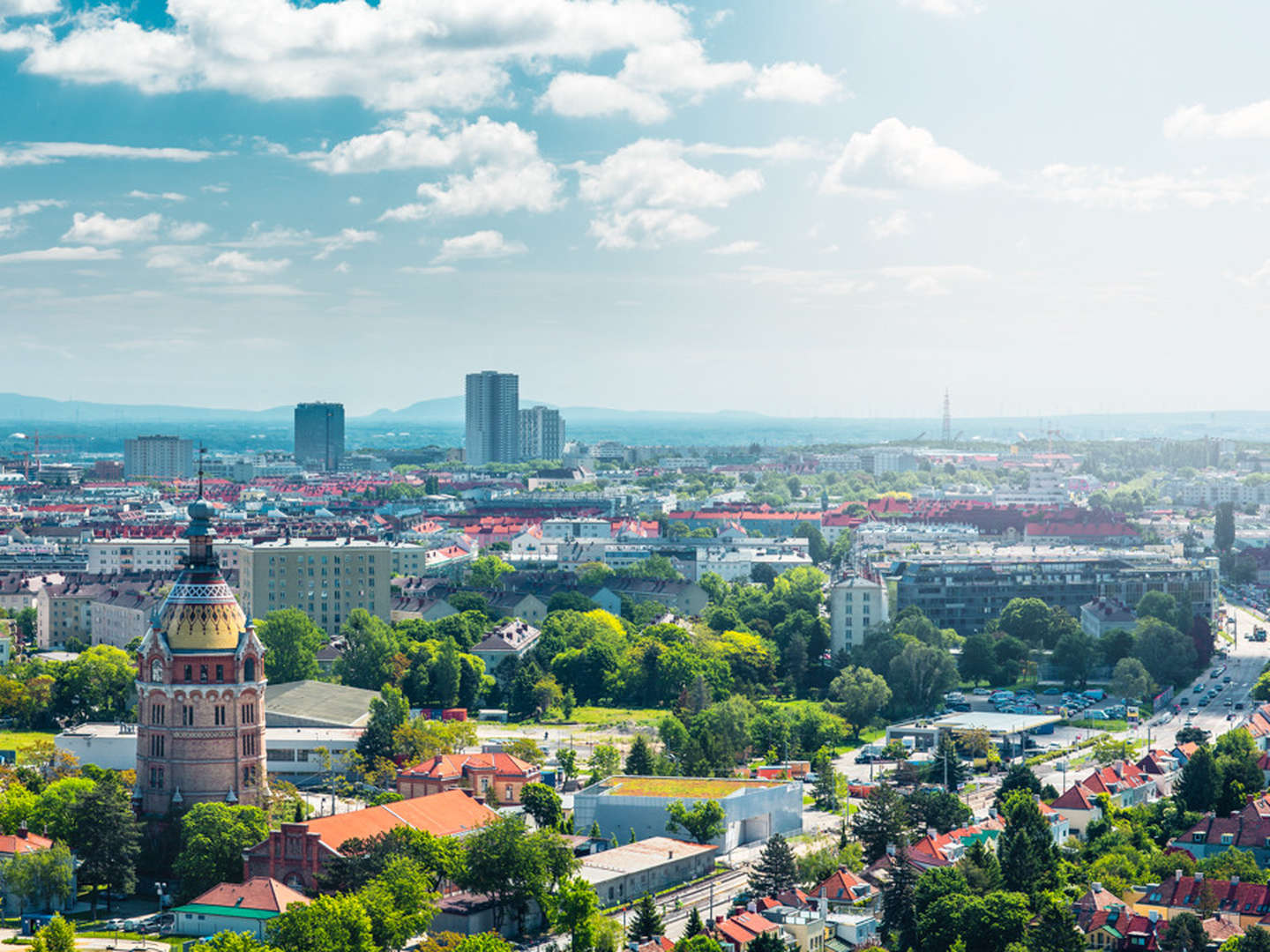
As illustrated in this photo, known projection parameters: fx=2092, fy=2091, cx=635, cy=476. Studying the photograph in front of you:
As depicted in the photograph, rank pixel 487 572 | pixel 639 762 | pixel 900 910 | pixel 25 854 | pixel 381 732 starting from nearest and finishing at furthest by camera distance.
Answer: pixel 900 910, pixel 25 854, pixel 381 732, pixel 639 762, pixel 487 572

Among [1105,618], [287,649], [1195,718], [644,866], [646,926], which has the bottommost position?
[1195,718]

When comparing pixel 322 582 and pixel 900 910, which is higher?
pixel 322 582

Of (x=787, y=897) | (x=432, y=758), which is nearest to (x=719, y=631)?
(x=432, y=758)

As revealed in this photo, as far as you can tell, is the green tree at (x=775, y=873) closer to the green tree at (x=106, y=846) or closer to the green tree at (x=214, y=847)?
the green tree at (x=214, y=847)

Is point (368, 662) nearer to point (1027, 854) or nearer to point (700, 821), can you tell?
point (700, 821)

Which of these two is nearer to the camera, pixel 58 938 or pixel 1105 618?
pixel 58 938

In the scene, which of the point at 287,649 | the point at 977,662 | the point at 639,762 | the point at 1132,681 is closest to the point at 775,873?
the point at 639,762

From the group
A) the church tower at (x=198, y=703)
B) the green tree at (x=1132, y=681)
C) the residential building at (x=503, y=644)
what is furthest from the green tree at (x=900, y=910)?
the residential building at (x=503, y=644)

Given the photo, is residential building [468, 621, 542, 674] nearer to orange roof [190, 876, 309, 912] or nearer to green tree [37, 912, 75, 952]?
orange roof [190, 876, 309, 912]

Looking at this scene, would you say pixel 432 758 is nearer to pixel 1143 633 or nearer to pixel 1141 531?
pixel 1143 633
